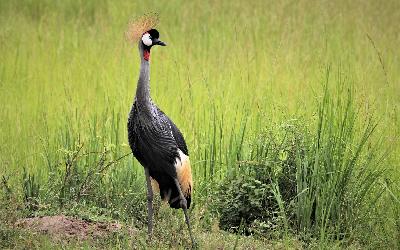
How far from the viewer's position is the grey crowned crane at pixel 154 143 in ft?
18.1

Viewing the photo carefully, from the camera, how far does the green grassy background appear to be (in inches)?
269

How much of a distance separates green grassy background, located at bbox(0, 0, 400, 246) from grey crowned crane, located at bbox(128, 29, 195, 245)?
57cm

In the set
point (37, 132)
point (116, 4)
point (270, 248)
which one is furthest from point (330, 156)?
point (116, 4)

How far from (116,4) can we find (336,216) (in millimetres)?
6232

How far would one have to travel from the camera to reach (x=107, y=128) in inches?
296

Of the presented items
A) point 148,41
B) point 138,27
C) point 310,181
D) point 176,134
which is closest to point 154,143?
point 176,134

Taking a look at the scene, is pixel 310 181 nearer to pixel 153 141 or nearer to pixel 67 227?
pixel 153 141

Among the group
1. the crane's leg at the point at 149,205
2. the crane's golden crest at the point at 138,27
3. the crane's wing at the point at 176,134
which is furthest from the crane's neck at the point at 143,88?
the crane's leg at the point at 149,205

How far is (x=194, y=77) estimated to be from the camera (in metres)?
8.96

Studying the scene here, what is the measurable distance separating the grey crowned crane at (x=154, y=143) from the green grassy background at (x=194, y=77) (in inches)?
22.3

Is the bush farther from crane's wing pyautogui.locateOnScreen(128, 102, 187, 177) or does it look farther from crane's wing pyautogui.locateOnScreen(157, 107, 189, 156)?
crane's wing pyautogui.locateOnScreen(128, 102, 187, 177)

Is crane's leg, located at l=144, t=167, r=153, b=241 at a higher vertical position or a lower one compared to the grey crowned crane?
lower

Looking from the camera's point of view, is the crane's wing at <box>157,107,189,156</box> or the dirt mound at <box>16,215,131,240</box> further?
the crane's wing at <box>157,107,189,156</box>

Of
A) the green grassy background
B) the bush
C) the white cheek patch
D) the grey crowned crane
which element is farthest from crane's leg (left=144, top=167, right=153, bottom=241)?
the white cheek patch
